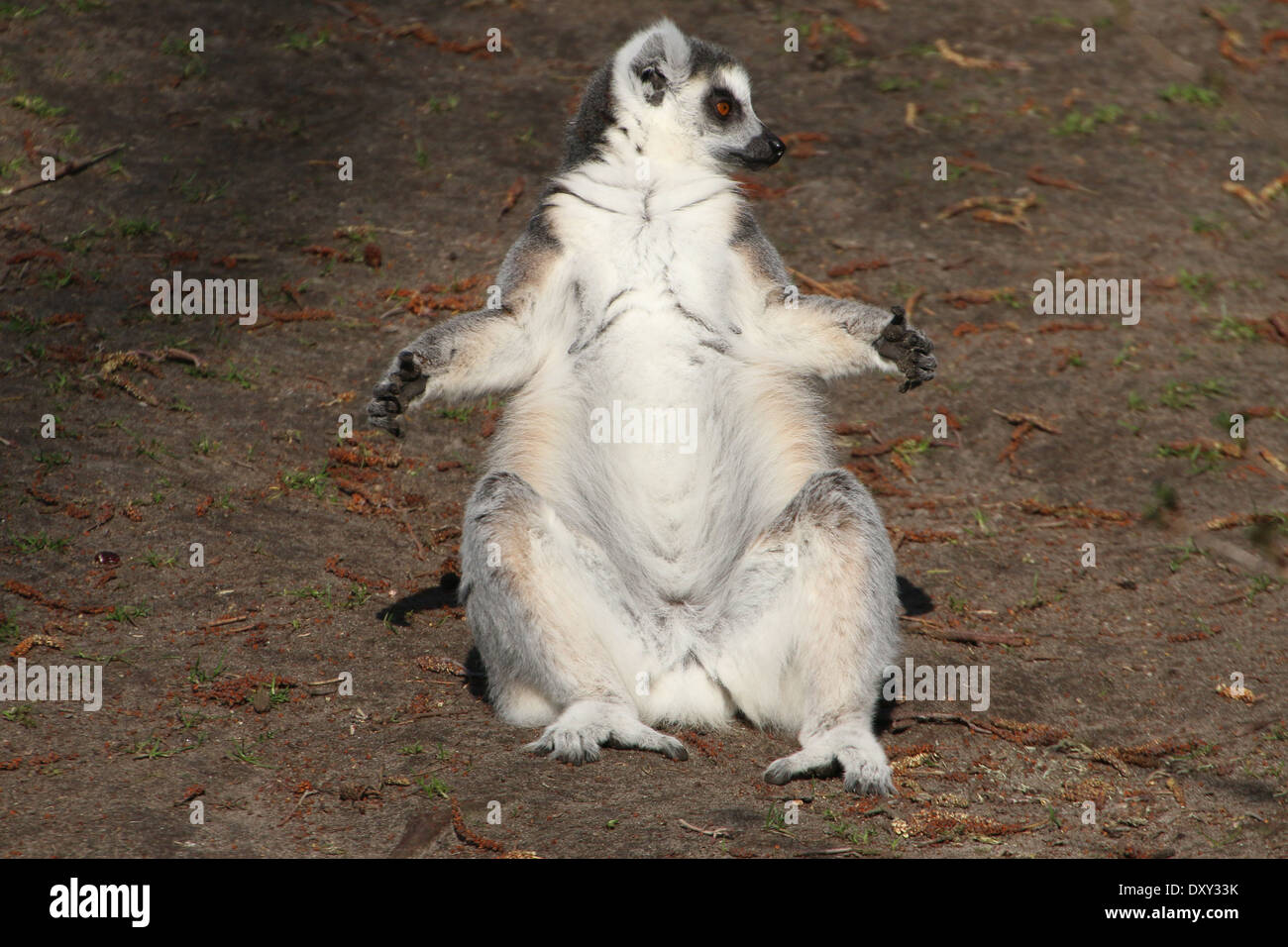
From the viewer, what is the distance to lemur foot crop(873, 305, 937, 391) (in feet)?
20.1

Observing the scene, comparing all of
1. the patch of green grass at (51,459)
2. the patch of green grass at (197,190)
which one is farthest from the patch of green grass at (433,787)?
the patch of green grass at (197,190)

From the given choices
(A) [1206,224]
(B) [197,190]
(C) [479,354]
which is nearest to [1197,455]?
(A) [1206,224]

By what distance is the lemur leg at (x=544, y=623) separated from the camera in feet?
18.6

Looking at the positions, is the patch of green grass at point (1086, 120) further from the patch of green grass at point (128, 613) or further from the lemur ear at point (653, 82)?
the patch of green grass at point (128, 613)

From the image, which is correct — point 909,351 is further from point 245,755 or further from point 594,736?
point 245,755

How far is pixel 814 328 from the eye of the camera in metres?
6.61

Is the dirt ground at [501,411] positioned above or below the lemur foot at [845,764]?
above

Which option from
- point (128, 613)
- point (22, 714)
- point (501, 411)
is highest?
point (501, 411)

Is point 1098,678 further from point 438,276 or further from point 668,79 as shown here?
point 438,276

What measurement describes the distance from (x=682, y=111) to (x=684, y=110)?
0.01 metres

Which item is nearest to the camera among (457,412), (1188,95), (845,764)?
(845,764)

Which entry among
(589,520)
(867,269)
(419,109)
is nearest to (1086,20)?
(867,269)

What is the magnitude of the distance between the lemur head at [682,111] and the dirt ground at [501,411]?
246 cm

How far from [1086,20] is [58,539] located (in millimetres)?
12199
